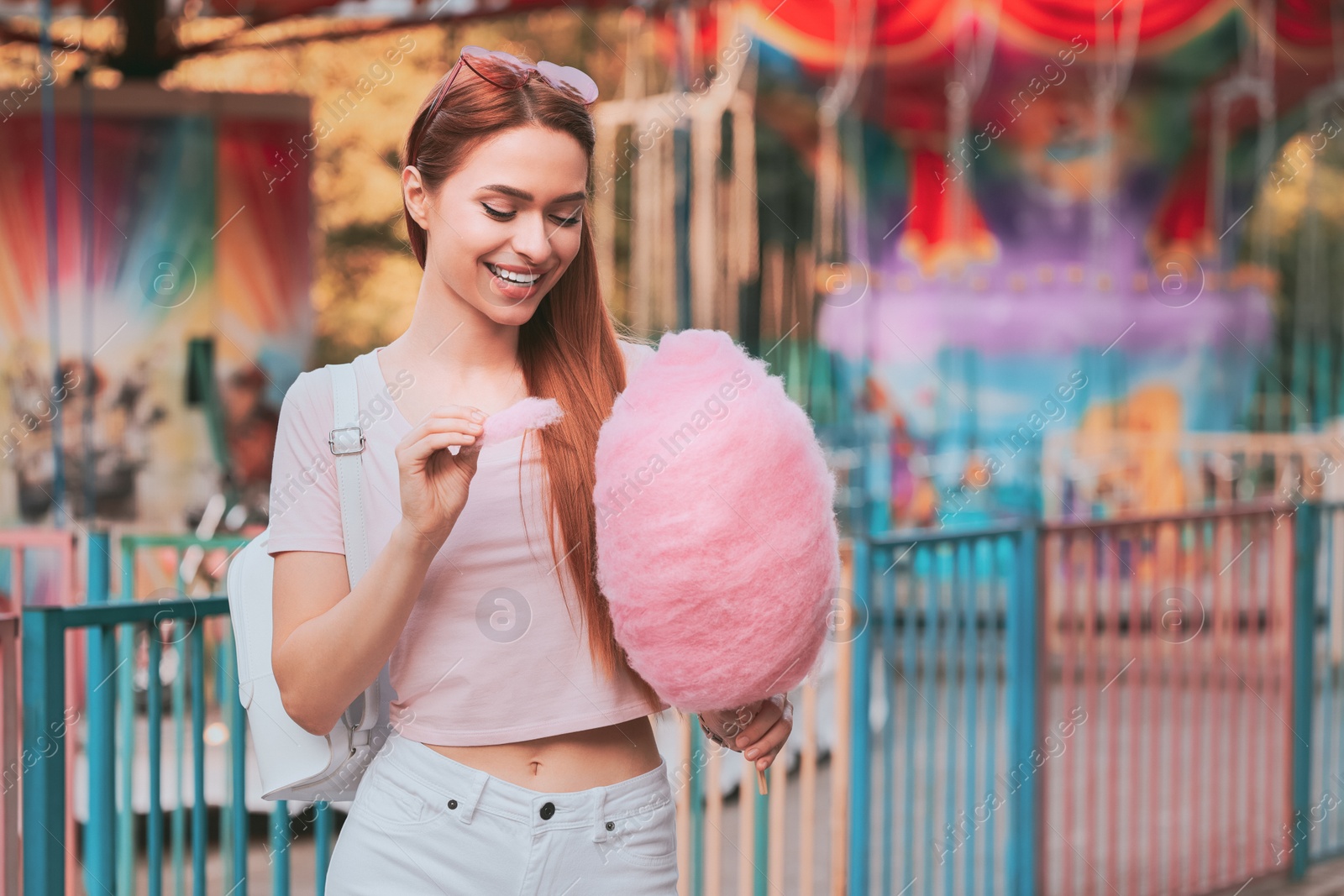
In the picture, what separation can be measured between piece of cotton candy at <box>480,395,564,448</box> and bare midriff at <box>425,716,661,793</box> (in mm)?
315

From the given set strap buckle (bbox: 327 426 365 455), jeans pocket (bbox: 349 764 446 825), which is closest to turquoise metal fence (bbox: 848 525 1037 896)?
jeans pocket (bbox: 349 764 446 825)

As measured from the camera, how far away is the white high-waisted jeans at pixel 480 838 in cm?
139

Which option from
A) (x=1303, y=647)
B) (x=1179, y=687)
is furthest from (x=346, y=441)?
(x=1303, y=647)

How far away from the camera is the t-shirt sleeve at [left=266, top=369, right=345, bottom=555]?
140 centimetres

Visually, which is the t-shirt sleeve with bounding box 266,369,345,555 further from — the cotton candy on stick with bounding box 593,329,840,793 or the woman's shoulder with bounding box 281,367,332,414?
the cotton candy on stick with bounding box 593,329,840,793

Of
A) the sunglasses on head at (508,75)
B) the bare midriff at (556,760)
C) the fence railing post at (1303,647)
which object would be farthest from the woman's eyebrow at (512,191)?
the fence railing post at (1303,647)

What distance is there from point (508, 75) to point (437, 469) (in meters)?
0.43

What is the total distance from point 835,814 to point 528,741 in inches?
79.6

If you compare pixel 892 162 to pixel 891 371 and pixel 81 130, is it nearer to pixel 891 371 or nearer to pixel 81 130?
Result: pixel 891 371

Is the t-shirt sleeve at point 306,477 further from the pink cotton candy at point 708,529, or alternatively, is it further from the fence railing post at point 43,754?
the fence railing post at point 43,754

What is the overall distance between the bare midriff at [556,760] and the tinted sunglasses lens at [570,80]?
67 centimetres

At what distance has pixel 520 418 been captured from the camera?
1.37 meters

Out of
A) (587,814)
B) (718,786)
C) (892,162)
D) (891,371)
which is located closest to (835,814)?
(718,786)

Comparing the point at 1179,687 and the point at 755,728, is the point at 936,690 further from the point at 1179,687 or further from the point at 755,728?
the point at 755,728
